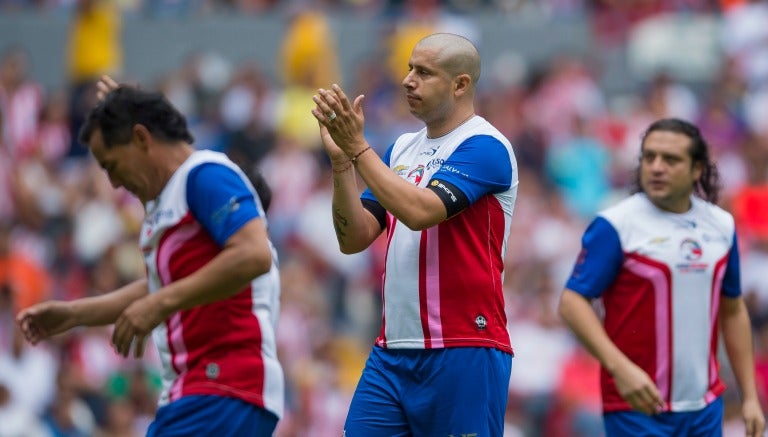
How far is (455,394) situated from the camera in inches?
280

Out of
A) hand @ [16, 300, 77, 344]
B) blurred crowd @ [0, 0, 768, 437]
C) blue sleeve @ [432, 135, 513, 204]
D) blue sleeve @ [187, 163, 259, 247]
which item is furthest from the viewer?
blurred crowd @ [0, 0, 768, 437]

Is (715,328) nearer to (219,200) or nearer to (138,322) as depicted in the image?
(219,200)

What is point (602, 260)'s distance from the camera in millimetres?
8117

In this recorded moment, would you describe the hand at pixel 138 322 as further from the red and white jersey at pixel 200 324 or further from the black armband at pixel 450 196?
the black armband at pixel 450 196

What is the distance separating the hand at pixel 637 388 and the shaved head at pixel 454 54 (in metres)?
1.72

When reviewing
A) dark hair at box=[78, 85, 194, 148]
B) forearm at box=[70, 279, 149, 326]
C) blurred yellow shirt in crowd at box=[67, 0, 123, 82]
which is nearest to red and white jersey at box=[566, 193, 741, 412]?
forearm at box=[70, 279, 149, 326]

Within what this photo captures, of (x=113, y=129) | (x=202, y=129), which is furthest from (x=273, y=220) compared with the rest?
(x=113, y=129)

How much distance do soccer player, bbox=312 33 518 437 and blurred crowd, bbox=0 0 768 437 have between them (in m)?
4.54

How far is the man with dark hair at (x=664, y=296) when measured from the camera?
→ 319 inches

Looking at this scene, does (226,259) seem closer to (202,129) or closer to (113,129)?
(113,129)

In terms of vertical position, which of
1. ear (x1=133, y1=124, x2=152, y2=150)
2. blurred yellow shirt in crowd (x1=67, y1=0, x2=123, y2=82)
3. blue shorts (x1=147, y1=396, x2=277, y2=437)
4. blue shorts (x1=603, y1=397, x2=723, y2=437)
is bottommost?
blue shorts (x1=603, y1=397, x2=723, y2=437)

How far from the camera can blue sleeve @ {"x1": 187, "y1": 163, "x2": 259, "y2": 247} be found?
670 cm

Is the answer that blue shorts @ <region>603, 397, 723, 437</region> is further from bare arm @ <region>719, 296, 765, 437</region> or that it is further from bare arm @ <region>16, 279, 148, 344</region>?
bare arm @ <region>16, 279, 148, 344</region>

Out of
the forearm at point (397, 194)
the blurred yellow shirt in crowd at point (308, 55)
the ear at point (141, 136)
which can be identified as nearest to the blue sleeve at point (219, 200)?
the ear at point (141, 136)
